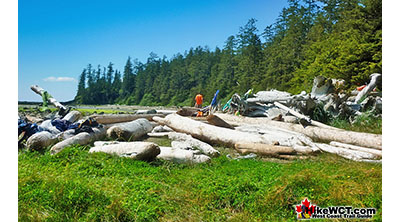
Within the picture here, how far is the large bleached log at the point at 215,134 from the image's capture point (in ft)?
25.9

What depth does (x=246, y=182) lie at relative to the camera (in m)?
4.16

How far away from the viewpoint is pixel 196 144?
758 cm

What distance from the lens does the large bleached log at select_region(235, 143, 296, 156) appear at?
266 inches

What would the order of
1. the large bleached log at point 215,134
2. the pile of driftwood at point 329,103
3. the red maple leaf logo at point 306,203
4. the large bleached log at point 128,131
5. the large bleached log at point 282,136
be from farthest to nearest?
the pile of driftwood at point 329,103 → the large bleached log at point 128,131 → the large bleached log at point 215,134 → the large bleached log at point 282,136 → the red maple leaf logo at point 306,203

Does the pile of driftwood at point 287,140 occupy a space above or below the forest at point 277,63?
below

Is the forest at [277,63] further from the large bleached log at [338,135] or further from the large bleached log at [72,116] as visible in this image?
the large bleached log at [72,116]

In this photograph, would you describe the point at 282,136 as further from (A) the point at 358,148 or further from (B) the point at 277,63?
(B) the point at 277,63

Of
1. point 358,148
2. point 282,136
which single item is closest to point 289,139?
point 282,136

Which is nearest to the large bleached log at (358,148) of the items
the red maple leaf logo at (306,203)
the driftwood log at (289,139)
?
the driftwood log at (289,139)

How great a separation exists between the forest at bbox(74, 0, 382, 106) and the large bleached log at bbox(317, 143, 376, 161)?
18.2 feet

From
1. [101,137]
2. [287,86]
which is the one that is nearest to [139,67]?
[287,86]

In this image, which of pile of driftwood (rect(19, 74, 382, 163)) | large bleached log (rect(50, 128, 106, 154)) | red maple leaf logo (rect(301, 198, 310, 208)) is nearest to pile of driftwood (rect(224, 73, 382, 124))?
pile of driftwood (rect(19, 74, 382, 163))

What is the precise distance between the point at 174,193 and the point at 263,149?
3.49 metres

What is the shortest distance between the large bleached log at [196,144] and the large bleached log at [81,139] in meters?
2.32
